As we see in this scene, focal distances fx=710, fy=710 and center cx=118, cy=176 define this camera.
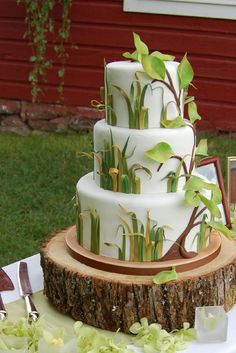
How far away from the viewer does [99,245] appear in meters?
1.98

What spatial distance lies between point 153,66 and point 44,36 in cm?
514

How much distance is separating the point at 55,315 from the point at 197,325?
1.36 feet

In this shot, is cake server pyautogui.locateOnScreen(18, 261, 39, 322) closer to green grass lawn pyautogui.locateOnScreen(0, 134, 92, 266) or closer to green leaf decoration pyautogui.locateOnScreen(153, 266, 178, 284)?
green leaf decoration pyautogui.locateOnScreen(153, 266, 178, 284)

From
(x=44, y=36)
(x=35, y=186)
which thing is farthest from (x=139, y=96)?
(x=44, y=36)

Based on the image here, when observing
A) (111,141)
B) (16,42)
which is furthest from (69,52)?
(111,141)

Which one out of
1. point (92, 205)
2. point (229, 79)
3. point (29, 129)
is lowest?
point (29, 129)

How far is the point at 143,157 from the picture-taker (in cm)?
192

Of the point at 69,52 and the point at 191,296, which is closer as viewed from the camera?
the point at 191,296

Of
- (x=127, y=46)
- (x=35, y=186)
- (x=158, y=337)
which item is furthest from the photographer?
(x=127, y=46)

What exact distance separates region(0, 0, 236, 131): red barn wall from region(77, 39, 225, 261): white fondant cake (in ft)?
15.2

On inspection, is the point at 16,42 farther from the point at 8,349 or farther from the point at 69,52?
the point at 8,349

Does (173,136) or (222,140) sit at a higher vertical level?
(173,136)

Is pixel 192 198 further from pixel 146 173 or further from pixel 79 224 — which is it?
pixel 79 224

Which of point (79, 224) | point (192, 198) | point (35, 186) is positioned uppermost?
point (192, 198)
